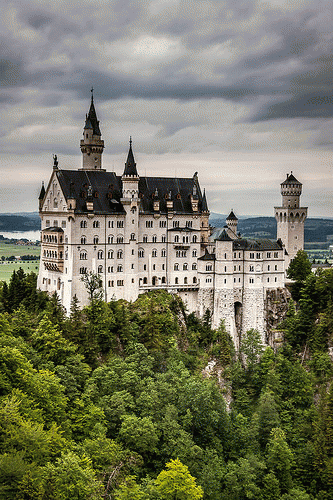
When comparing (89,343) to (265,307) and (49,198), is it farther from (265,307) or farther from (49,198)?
(265,307)

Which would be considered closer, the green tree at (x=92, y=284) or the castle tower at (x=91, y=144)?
the green tree at (x=92, y=284)

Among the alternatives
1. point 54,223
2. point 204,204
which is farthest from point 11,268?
point 204,204

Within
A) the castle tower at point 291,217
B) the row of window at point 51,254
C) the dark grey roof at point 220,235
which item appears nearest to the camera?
the row of window at point 51,254

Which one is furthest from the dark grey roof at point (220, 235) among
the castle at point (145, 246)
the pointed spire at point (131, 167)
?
the pointed spire at point (131, 167)

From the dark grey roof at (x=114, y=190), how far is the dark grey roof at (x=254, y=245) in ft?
29.9

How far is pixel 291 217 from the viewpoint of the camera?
122 meters

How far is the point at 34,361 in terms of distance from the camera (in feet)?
240

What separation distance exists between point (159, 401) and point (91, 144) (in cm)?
4981

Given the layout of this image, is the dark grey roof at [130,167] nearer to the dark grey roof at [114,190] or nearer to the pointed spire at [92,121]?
the dark grey roof at [114,190]

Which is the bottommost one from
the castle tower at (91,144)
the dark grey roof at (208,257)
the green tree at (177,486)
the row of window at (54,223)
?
the green tree at (177,486)

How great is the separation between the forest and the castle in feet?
9.21

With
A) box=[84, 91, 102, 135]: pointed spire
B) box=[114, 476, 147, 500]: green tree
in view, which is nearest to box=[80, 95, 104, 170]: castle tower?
box=[84, 91, 102, 135]: pointed spire

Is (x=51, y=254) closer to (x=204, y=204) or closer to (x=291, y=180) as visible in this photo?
(x=204, y=204)

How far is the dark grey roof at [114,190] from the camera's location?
99625mm
